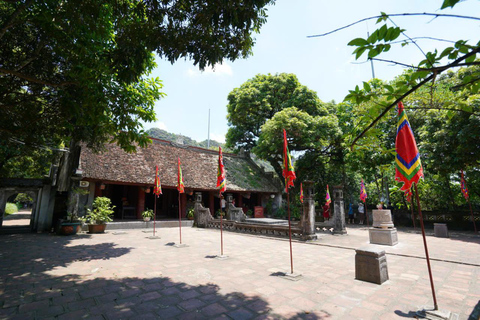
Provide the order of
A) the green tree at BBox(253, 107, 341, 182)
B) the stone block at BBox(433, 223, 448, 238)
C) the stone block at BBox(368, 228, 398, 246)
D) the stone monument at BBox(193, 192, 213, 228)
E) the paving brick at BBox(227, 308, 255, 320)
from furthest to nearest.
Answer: the green tree at BBox(253, 107, 341, 182) → the stone monument at BBox(193, 192, 213, 228) → the stone block at BBox(433, 223, 448, 238) → the stone block at BBox(368, 228, 398, 246) → the paving brick at BBox(227, 308, 255, 320)

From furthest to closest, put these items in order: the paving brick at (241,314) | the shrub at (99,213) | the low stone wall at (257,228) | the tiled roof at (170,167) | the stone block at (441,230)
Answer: the tiled roof at (170,167) → the shrub at (99,213) → the stone block at (441,230) → the low stone wall at (257,228) → the paving brick at (241,314)

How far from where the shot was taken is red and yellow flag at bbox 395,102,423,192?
388cm

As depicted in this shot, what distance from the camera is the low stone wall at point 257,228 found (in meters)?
10.3

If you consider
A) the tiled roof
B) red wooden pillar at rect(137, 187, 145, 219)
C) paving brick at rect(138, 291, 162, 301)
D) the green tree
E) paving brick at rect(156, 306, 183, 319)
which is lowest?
paving brick at rect(156, 306, 183, 319)

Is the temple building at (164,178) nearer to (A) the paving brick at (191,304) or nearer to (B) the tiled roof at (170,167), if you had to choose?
(B) the tiled roof at (170,167)

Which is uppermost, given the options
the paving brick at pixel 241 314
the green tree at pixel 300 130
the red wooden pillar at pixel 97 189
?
the green tree at pixel 300 130

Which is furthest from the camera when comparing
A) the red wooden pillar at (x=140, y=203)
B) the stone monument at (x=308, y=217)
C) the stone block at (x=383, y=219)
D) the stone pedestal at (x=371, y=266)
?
the red wooden pillar at (x=140, y=203)

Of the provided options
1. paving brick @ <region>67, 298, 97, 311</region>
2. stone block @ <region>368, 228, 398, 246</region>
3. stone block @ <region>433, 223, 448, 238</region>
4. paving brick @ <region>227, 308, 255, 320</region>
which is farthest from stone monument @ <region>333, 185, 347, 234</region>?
paving brick @ <region>67, 298, 97, 311</region>

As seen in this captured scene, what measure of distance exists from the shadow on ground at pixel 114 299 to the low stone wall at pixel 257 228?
6477 mm

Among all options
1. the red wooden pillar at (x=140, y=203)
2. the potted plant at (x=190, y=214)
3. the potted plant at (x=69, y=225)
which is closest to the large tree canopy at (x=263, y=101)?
the potted plant at (x=190, y=214)

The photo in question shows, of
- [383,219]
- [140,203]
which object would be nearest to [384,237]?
[383,219]

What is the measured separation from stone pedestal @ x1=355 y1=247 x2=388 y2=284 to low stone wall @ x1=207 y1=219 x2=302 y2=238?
5.16 metres

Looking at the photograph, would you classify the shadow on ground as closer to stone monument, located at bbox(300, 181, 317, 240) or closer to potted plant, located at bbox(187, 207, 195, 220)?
stone monument, located at bbox(300, 181, 317, 240)

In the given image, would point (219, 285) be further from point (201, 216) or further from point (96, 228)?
point (201, 216)
